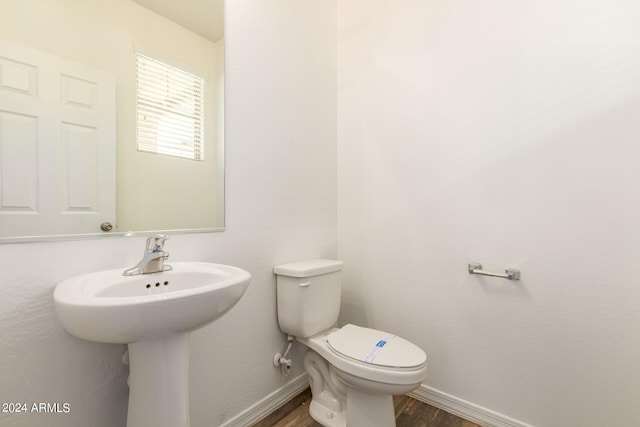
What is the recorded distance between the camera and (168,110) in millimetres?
1146

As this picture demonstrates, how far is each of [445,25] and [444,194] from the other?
0.87 metres

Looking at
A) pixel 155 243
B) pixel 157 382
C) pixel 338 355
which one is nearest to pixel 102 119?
pixel 155 243

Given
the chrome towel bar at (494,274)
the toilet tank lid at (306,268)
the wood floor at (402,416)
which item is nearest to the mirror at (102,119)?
the toilet tank lid at (306,268)

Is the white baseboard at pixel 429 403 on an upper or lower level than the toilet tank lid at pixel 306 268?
lower

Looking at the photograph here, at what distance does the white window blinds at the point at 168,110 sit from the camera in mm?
1067

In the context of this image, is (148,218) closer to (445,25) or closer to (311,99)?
(311,99)

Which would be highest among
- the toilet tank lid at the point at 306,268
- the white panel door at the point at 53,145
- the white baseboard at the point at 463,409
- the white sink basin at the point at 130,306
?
the white panel door at the point at 53,145

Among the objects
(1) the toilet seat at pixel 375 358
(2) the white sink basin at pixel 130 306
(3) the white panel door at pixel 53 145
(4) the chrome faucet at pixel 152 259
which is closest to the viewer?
(2) the white sink basin at pixel 130 306

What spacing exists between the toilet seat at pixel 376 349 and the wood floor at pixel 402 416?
0.44 m

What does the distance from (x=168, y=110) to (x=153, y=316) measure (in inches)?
34.0

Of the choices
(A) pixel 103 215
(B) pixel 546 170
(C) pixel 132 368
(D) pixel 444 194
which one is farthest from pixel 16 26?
(B) pixel 546 170

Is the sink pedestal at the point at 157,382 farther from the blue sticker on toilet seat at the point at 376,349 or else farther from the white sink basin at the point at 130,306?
the blue sticker on toilet seat at the point at 376,349

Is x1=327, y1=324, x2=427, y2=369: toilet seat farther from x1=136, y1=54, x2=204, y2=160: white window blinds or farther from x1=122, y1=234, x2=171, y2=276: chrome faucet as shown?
x1=136, y1=54, x2=204, y2=160: white window blinds

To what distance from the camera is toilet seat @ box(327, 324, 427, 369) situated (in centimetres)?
108
